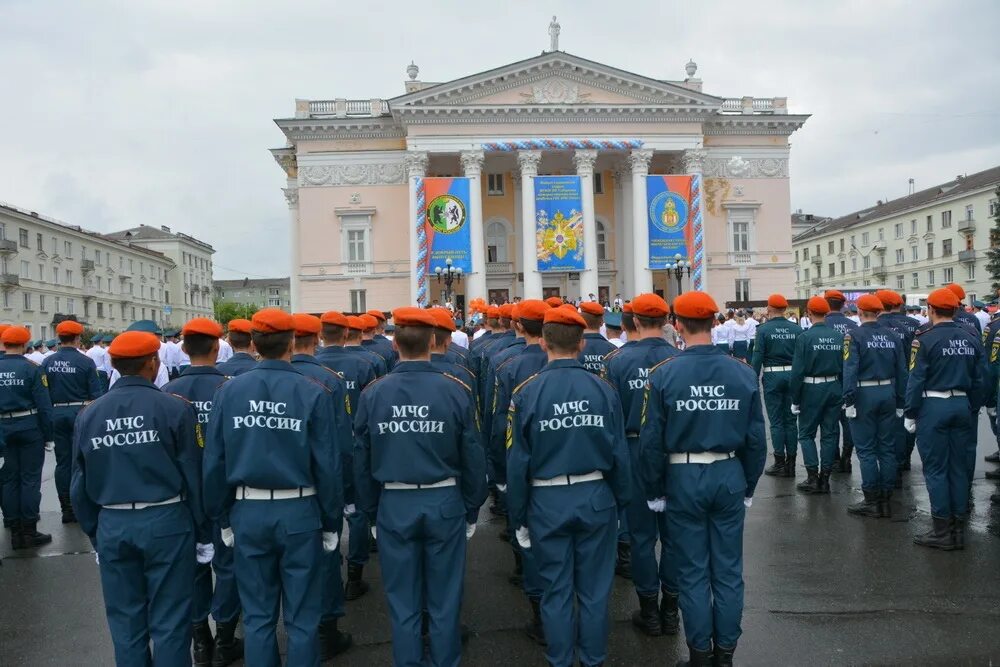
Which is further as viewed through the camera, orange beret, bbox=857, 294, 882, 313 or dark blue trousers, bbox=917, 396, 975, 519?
orange beret, bbox=857, 294, 882, 313

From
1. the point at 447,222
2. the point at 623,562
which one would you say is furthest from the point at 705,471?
the point at 447,222

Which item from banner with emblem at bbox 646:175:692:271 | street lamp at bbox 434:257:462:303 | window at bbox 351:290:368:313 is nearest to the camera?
street lamp at bbox 434:257:462:303

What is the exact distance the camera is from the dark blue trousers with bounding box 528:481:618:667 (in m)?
4.11

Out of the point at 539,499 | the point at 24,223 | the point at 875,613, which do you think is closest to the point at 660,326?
the point at 539,499

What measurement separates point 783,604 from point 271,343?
4.27 metres

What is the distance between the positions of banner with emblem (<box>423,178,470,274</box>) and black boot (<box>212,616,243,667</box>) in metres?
31.8

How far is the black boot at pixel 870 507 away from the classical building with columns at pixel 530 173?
1183 inches

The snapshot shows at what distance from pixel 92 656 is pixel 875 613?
5.64 metres

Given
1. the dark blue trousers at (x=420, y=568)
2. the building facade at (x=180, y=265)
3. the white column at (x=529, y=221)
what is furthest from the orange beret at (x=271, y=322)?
the building facade at (x=180, y=265)

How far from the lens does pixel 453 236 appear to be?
36375mm

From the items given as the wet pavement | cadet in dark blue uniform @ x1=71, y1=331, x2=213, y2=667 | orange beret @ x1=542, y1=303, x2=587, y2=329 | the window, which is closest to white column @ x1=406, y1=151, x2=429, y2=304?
the window

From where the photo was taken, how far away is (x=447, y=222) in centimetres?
3628

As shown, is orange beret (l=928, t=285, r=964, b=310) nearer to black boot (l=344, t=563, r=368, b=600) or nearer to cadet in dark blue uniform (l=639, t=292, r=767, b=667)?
cadet in dark blue uniform (l=639, t=292, r=767, b=667)

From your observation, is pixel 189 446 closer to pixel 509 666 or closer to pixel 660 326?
pixel 509 666
